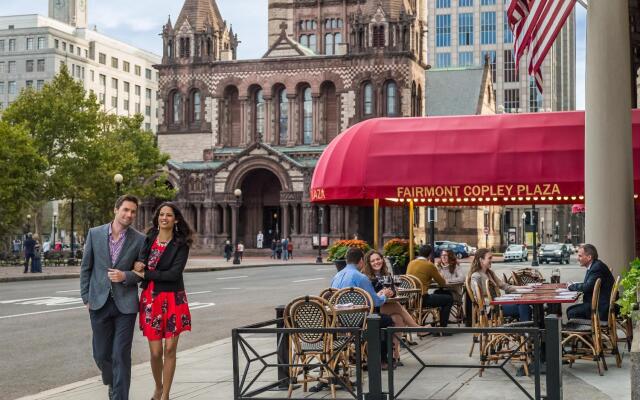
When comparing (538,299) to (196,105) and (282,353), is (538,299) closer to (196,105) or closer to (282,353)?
(282,353)

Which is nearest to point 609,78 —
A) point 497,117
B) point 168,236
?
point 497,117

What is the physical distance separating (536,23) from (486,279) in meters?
4.64

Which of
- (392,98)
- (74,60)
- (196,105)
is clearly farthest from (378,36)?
(74,60)

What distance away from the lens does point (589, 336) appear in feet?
41.6

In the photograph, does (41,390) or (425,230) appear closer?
(41,390)

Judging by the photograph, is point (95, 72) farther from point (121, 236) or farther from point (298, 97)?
point (121, 236)

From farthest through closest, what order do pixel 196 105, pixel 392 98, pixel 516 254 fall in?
pixel 196 105
pixel 392 98
pixel 516 254

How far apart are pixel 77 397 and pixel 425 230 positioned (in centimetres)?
7381

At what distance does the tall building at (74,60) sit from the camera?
12888cm

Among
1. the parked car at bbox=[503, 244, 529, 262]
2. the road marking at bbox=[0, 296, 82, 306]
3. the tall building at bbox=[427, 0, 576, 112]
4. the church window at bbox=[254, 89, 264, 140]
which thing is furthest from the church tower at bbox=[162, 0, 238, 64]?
the road marking at bbox=[0, 296, 82, 306]

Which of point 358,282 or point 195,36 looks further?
point 195,36

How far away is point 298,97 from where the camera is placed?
3236 inches

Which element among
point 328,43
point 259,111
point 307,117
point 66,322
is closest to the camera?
point 66,322

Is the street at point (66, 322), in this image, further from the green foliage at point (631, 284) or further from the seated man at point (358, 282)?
the green foliage at point (631, 284)
